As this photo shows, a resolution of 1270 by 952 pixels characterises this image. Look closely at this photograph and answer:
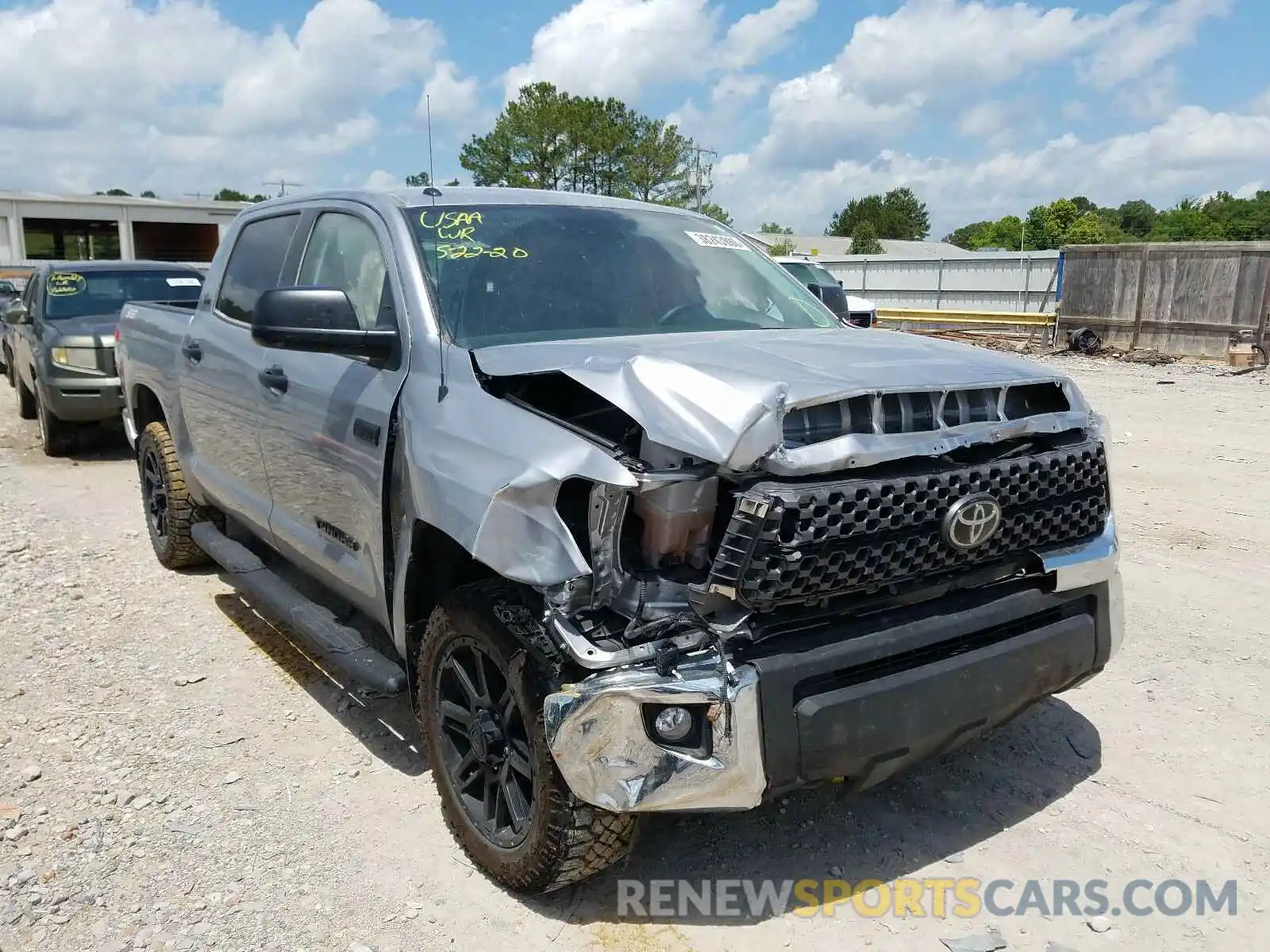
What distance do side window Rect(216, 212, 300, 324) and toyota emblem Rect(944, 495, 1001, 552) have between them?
9.98 feet

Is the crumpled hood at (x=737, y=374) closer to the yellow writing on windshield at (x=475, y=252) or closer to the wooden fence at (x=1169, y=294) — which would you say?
the yellow writing on windshield at (x=475, y=252)

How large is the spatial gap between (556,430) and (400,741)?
6.06 feet

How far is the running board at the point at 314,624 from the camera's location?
3291mm

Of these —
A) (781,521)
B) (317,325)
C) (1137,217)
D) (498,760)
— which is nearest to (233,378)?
(317,325)

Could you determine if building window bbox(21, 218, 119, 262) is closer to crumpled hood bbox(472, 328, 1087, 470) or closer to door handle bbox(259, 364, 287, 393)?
door handle bbox(259, 364, 287, 393)

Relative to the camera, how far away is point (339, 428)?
133 inches

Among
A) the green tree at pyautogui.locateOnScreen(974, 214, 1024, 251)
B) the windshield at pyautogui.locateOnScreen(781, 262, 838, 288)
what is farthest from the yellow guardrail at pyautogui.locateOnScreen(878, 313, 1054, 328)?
the green tree at pyautogui.locateOnScreen(974, 214, 1024, 251)

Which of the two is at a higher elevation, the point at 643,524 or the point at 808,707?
the point at 643,524

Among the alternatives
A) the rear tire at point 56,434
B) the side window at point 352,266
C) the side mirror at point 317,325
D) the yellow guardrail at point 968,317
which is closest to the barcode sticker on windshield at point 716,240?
the side window at point 352,266

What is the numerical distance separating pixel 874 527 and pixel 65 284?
1014 cm

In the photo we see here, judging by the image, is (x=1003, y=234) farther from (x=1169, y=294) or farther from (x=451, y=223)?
(x=451, y=223)

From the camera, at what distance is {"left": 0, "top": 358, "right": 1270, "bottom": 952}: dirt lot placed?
9.00 ft

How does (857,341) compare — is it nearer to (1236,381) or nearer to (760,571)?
(760,571)

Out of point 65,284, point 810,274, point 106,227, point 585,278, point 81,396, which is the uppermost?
point 106,227
